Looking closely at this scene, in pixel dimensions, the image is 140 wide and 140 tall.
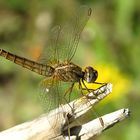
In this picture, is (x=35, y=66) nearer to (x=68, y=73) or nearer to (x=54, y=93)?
(x=68, y=73)

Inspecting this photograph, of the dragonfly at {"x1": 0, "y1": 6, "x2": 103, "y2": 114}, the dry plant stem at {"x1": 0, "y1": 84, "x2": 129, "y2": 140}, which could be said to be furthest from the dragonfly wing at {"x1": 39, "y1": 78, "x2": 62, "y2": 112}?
the dry plant stem at {"x1": 0, "y1": 84, "x2": 129, "y2": 140}

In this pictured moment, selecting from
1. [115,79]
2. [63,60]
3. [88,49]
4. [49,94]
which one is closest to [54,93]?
[49,94]

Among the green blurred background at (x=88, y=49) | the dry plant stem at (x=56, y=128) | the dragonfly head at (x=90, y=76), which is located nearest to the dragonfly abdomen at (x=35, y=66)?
the dragonfly head at (x=90, y=76)

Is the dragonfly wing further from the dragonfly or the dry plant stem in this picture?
the dry plant stem

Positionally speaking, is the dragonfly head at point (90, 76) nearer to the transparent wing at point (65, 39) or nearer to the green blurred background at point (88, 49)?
the transparent wing at point (65, 39)

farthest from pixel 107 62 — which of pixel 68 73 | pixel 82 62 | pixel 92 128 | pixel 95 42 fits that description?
pixel 92 128

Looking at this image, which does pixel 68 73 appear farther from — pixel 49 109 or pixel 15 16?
pixel 15 16
